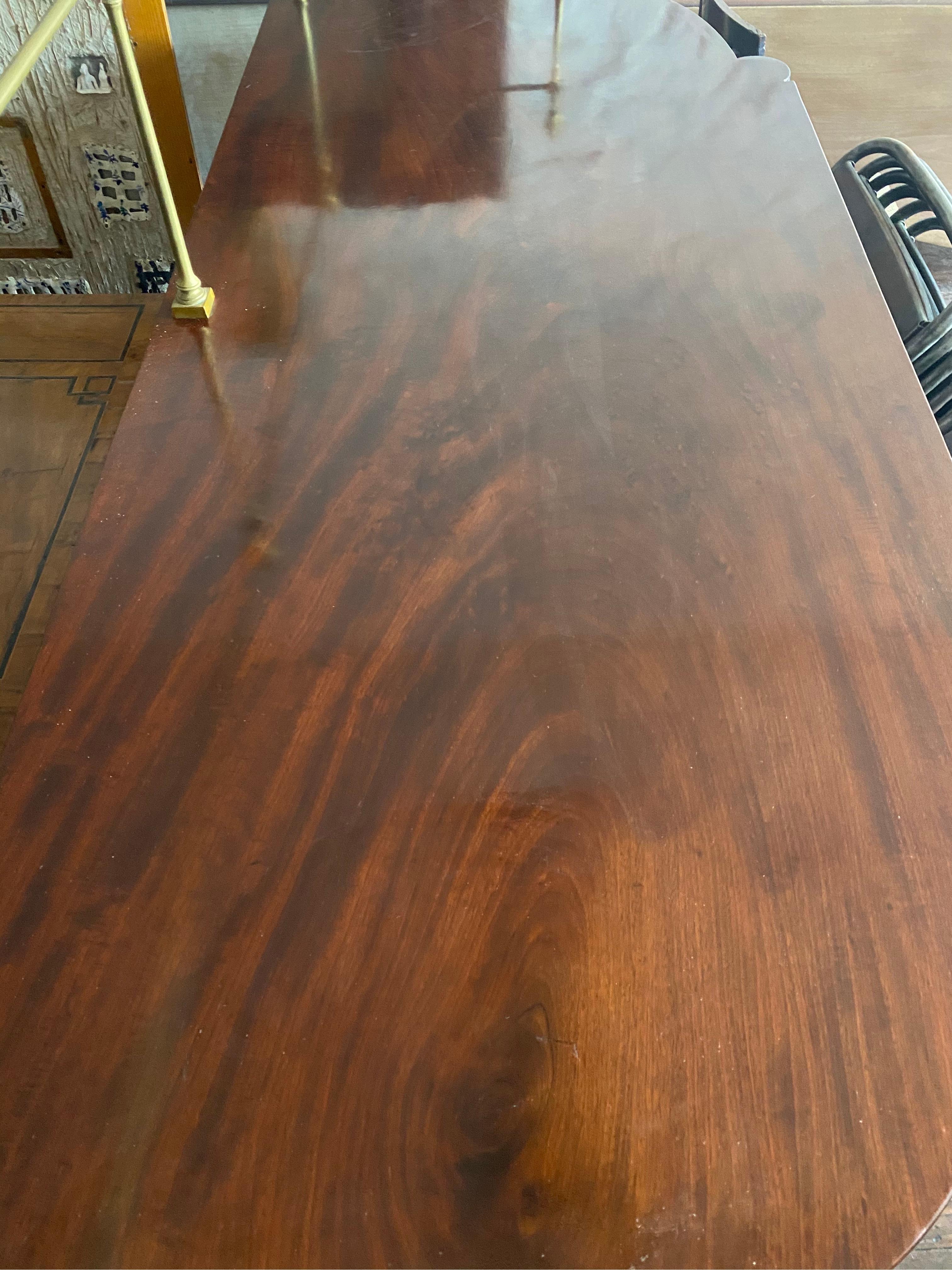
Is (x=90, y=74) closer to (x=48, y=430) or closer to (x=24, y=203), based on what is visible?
(x=24, y=203)

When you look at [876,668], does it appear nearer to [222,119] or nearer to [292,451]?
[292,451]

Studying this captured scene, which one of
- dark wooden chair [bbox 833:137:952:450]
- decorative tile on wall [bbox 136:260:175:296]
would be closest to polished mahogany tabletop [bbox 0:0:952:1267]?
dark wooden chair [bbox 833:137:952:450]

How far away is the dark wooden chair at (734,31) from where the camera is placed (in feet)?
3.72

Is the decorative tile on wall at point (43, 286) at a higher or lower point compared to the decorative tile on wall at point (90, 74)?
lower

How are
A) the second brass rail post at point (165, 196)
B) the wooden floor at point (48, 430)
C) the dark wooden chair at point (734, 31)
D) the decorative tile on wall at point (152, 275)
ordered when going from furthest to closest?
1. the decorative tile on wall at point (152, 275)
2. the wooden floor at point (48, 430)
3. the dark wooden chair at point (734, 31)
4. the second brass rail post at point (165, 196)

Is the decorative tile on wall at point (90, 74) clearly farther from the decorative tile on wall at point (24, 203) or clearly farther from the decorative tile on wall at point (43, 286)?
the decorative tile on wall at point (43, 286)

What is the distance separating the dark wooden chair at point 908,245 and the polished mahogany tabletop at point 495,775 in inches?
4.7

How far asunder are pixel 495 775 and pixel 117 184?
5.18ft

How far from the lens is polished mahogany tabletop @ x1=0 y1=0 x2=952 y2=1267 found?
43cm

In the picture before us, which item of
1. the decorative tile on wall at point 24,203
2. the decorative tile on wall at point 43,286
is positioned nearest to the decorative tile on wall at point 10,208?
the decorative tile on wall at point 24,203

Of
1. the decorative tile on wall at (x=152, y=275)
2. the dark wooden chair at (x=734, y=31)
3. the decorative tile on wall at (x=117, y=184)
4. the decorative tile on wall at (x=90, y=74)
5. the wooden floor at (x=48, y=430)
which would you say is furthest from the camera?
the decorative tile on wall at (x=152, y=275)

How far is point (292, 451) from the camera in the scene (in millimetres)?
704

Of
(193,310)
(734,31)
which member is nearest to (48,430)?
(193,310)

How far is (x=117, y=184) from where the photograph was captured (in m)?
1.66
